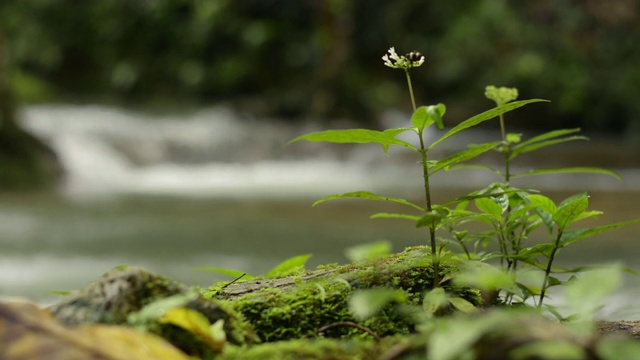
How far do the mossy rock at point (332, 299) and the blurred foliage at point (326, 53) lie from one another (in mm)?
12061

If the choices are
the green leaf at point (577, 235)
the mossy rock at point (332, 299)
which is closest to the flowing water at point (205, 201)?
the green leaf at point (577, 235)

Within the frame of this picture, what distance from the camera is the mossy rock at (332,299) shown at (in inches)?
55.4

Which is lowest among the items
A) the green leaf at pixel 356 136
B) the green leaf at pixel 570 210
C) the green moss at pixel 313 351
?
the green moss at pixel 313 351

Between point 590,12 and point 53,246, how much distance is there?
13118 mm

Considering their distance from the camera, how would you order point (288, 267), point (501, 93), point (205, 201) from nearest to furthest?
point (501, 93) → point (288, 267) → point (205, 201)

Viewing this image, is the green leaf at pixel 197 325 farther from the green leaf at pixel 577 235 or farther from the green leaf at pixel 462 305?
the green leaf at pixel 577 235

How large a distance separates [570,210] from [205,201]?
7.09 metres

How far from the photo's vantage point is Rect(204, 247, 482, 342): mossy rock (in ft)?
4.62

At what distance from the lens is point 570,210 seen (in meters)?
1.46

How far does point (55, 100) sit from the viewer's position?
1680 cm

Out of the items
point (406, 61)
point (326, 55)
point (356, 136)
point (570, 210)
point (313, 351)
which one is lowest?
point (313, 351)

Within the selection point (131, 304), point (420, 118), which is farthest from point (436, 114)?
point (131, 304)

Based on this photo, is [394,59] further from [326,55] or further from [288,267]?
[326,55]

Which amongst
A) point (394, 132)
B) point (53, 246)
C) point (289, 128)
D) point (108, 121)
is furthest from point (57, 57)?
point (394, 132)
